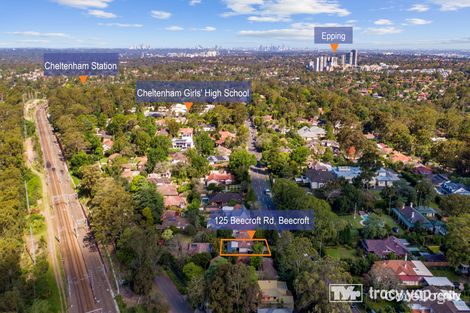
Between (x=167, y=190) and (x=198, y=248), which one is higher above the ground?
(x=167, y=190)

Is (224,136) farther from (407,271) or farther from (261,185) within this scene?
(407,271)

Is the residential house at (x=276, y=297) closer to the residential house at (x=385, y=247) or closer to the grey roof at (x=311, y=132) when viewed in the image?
the residential house at (x=385, y=247)

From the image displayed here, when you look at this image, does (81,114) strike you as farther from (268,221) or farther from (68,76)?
(68,76)

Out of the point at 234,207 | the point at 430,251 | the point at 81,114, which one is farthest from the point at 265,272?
the point at 81,114

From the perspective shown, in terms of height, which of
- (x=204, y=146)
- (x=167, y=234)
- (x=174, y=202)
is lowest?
(x=167, y=234)

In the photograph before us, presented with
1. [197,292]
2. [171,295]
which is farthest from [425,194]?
[171,295]

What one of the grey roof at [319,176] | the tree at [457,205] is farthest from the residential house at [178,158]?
the tree at [457,205]
